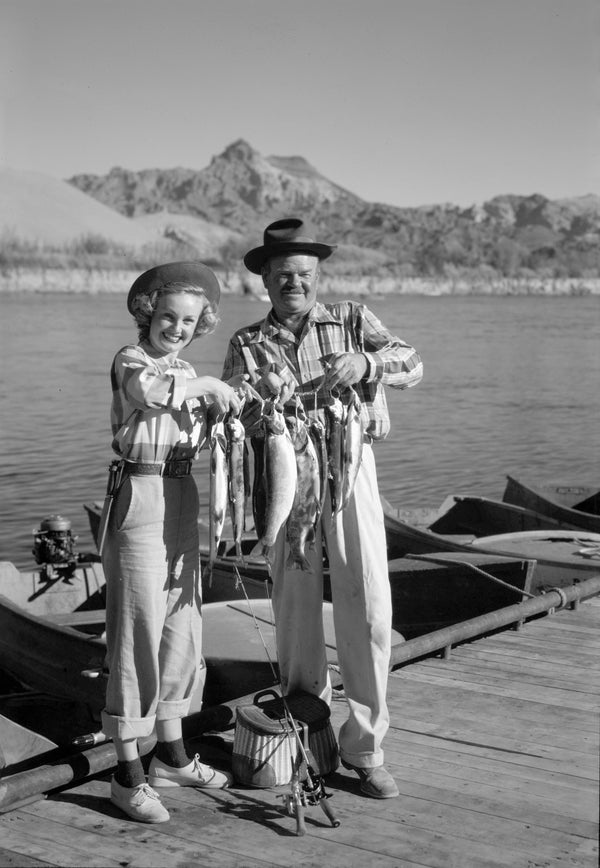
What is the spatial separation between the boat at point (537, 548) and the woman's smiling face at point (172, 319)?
19.4ft

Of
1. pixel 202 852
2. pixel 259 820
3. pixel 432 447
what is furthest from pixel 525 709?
pixel 432 447

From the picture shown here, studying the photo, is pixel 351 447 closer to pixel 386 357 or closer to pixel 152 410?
pixel 386 357

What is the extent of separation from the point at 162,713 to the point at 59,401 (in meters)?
35.6

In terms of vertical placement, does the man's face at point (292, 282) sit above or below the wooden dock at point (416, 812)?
above

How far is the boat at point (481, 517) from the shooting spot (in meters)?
13.9

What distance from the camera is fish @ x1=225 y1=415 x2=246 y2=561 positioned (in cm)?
437

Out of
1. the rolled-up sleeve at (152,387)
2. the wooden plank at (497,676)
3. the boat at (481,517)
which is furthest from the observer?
the boat at (481,517)

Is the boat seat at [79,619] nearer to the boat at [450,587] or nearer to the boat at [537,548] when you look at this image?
the boat at [450,587]

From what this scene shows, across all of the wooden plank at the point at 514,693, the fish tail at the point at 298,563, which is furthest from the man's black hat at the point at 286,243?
the wooden plank at the point at 514,693

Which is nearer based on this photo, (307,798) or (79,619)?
(307,798)

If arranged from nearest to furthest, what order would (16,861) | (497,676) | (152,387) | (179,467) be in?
(16,861) < (152,387) < (179,467) < (497,676)

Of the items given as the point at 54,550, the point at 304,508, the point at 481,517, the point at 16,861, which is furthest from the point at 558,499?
the point at 16,861

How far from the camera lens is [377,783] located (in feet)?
14.6

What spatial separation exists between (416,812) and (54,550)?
286 inches
